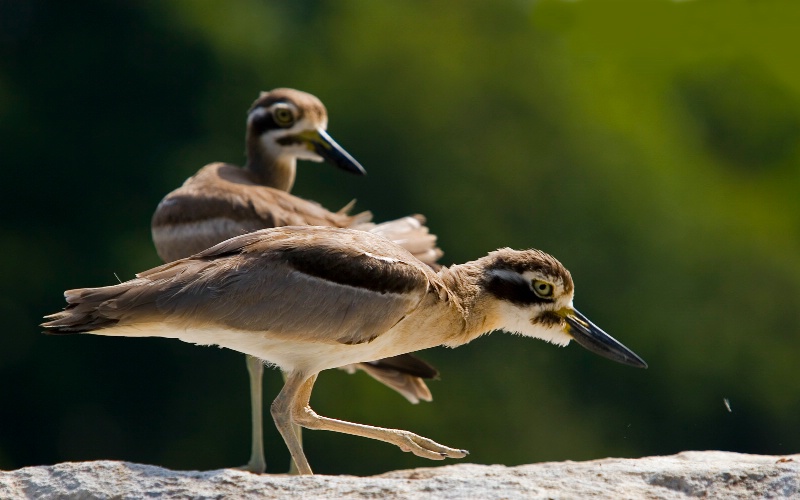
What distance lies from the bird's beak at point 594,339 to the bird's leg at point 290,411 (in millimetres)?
1779

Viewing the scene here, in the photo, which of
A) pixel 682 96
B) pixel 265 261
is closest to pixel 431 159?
pixel 682 96

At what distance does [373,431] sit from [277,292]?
1036mm

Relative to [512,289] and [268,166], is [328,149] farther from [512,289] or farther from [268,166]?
[512,289]

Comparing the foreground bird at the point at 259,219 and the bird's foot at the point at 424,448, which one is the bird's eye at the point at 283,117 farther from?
the bird's foot at the point at 424,448

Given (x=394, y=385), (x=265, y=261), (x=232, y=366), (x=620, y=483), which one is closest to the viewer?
(x=620, y=483)

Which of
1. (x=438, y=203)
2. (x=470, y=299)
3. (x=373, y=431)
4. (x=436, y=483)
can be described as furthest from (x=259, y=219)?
(x=438, y=203)

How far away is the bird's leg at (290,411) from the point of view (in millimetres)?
8094

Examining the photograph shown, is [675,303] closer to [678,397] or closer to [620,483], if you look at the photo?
[678,397]

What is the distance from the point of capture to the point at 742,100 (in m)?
36.2

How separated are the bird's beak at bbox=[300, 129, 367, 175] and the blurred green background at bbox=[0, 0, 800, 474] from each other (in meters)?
12.3

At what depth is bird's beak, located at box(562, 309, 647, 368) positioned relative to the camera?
8.83m

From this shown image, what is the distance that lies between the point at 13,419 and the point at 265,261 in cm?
2301

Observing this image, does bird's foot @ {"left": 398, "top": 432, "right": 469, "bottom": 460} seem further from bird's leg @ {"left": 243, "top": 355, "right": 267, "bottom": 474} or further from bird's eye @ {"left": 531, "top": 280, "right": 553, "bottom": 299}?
bird's leg @ {"left": 243, "top": 355, "right": 267, "bottom": 474}

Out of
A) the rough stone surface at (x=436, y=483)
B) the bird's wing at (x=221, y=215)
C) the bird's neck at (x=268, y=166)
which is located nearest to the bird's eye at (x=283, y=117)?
the bird's neck at (x=268, y=166)
